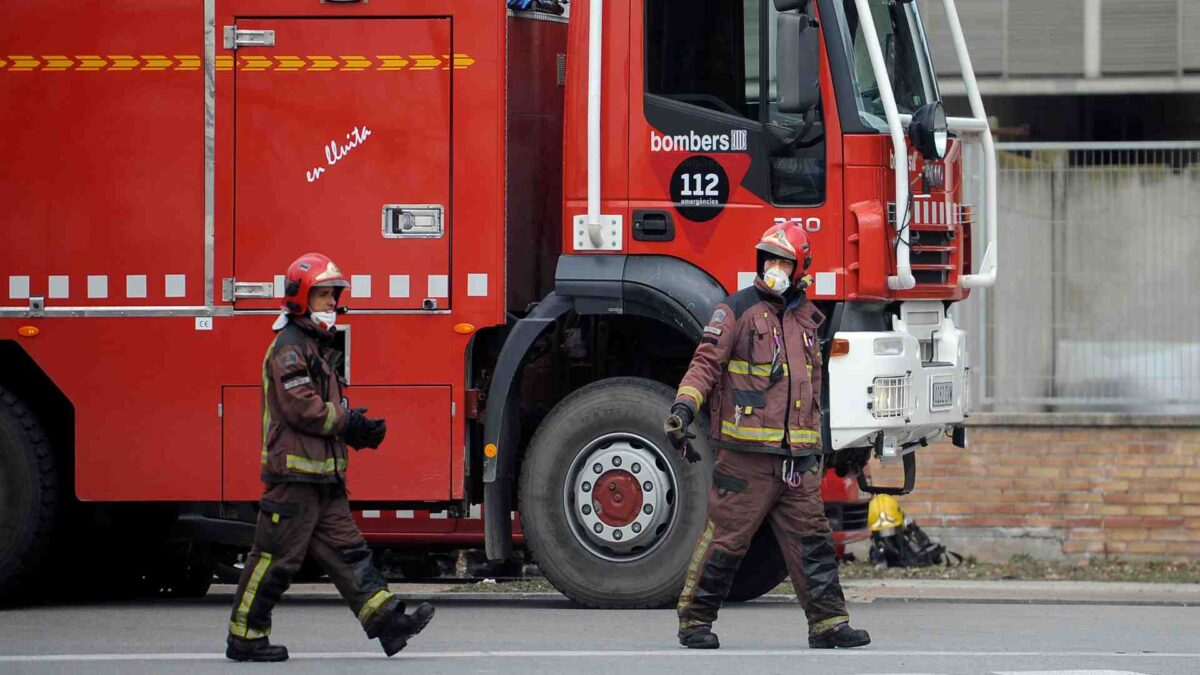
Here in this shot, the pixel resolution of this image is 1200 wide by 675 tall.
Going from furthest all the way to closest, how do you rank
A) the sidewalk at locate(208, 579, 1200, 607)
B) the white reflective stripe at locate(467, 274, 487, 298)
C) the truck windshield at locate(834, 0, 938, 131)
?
1. the sidewalk at locate(208, 579, 1200, 607)
2. the white reflective stripe at locate(467, 274, 487, 298)
3. the truck windshield at locate(834, 0, 938, 131)

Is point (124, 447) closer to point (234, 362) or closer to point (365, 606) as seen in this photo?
point (234, 362)

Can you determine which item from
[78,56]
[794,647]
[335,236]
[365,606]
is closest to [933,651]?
[794,647]

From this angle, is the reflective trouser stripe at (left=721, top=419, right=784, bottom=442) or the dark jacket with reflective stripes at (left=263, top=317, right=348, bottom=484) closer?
the dark jacket with reflective stripes at (left=263, top=317, right=348, bottom=484)

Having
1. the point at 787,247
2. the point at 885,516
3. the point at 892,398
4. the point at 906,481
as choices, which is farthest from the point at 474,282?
the point at 885,516

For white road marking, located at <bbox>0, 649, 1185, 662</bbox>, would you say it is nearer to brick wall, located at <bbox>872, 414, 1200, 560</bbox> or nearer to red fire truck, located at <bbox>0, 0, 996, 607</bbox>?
red fire truck, located at <bbox>0, 0, 996, 607</bbox>

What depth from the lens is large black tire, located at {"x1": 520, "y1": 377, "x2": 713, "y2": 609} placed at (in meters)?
9.09

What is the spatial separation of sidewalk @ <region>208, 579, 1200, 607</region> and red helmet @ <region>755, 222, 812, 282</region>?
9.76 ft

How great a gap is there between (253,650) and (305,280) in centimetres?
138

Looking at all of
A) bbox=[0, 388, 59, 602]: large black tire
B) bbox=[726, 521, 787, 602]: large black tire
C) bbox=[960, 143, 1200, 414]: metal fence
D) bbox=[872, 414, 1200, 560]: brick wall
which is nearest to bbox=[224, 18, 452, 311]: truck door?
bbox=[0, 388, 59, 602]: large black tire

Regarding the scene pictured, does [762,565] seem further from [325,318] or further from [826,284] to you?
[325,318]

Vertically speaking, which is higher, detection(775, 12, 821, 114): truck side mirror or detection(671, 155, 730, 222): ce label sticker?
detection(775, 12, 821, 114): truck side mirror

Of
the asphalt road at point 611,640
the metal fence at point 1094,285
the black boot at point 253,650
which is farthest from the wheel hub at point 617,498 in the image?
the metal fence at point 1094,285

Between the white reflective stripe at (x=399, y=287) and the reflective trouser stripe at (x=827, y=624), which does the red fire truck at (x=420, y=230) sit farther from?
the reflective trouser stripe at (x=827, y=624)

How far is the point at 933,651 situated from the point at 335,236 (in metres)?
3.49
